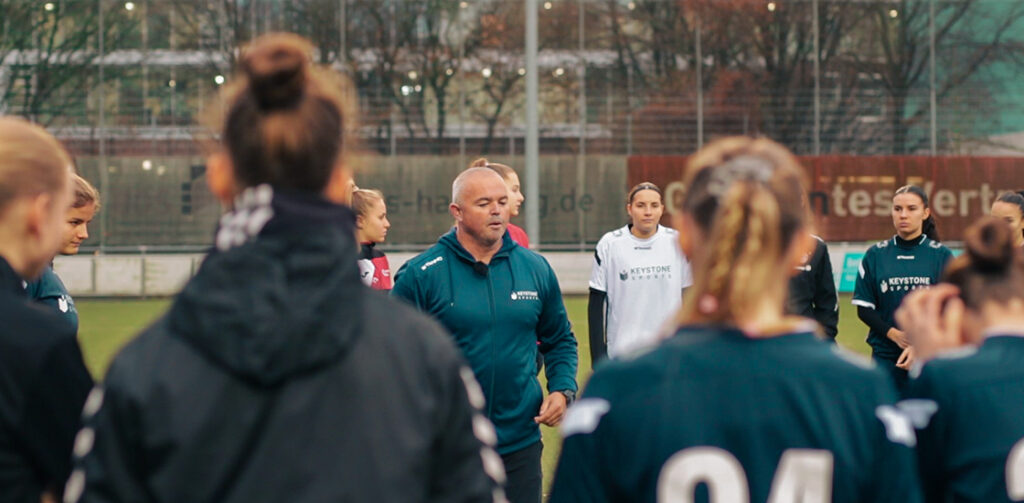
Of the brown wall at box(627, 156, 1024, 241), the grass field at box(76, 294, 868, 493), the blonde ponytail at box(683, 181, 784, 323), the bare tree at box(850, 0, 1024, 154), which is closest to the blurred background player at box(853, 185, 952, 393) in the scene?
the grass field at box(76, 294, 868, 493)

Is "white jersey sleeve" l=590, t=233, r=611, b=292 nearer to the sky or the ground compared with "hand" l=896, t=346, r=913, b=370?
nearer to the sky

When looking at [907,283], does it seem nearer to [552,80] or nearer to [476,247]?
[476,247]

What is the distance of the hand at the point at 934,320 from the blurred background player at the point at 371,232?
4577mm

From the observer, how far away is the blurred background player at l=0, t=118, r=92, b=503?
2.22 meters

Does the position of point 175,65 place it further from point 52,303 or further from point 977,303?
point 977,303

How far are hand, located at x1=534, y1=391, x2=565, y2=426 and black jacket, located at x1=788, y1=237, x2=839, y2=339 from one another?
117 inches

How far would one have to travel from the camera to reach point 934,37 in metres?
31.3

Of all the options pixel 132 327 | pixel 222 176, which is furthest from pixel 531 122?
pixel 222 176

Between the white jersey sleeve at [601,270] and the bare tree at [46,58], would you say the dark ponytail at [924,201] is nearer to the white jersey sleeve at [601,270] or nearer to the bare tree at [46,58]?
the white jersey sleeve at [601,270]

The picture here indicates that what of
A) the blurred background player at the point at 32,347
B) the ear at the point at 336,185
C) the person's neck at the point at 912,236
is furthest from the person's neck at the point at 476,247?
the person's neck at the point at 912,236

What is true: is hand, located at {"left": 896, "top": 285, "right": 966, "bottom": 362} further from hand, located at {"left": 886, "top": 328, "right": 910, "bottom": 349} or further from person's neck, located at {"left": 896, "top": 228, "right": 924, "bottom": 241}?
person's neck, located at {"left": 896, "top": 228, "right": 924, "bottom": 241}

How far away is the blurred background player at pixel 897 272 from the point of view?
7871 mm

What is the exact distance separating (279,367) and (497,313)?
360 cm

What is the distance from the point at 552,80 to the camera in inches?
1200
